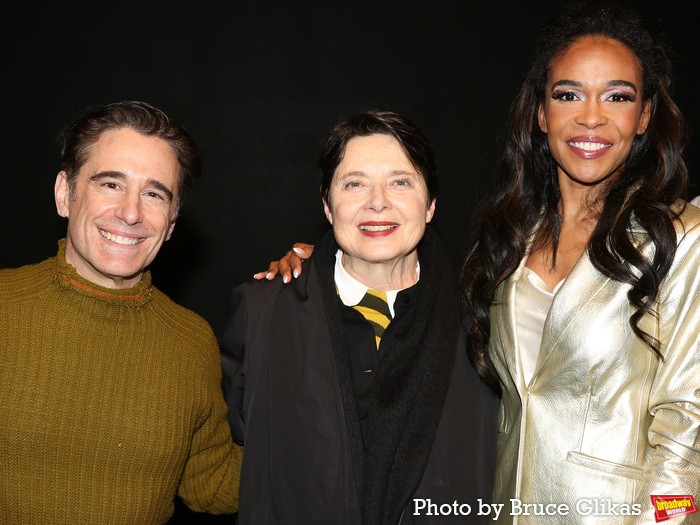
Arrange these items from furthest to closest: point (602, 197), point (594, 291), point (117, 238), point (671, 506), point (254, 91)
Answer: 1. point (254, 91)
2. point (602, 197)
3. point (117, 238)
4. point (594, 291)
5. point (671, 506)

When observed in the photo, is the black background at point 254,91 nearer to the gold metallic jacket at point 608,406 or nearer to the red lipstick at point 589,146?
the red lipstick at point 589,146

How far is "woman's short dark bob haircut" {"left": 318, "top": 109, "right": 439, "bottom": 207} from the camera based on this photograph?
7.57 feet

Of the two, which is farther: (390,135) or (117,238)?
(390,135)

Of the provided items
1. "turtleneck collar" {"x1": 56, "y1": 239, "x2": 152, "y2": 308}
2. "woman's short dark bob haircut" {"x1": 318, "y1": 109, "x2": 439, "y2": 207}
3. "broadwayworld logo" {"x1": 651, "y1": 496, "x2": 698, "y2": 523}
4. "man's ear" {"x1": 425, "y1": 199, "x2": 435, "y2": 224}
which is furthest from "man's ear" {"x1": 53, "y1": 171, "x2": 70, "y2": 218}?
"broadwayworld logo" {"x1": 651, "y1": 496, "x2": 698, "y2": 523}

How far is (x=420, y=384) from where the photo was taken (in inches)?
85.8

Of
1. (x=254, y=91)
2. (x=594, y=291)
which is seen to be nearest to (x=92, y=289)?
(x=594, y=291)

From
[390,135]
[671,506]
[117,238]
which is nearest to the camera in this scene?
[671,506]

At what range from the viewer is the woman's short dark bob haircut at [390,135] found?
2307 mm

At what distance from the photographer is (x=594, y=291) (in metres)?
1.96

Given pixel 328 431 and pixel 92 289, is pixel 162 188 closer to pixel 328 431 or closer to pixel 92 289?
pixel 92 289

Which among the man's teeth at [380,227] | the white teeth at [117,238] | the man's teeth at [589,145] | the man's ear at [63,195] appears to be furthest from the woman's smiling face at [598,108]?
the man's ear at [63,195]

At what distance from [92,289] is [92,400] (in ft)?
1.14

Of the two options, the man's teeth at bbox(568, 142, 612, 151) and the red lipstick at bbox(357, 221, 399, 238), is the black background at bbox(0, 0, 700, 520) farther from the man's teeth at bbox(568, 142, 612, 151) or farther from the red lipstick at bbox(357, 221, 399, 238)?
the man's teeth at bbox(568, 142, 612, 151)

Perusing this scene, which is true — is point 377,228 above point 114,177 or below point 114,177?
below
